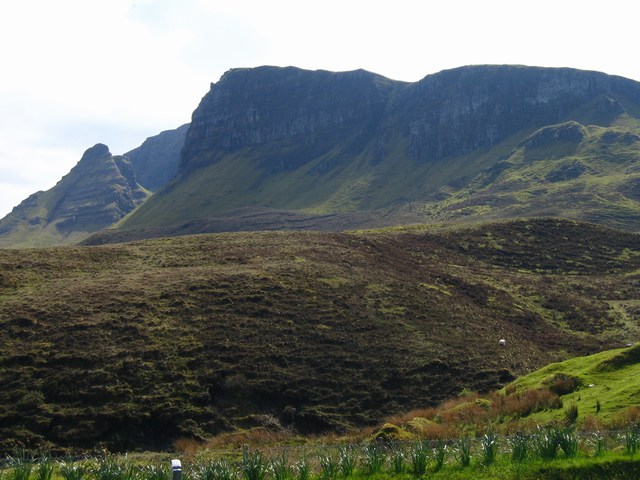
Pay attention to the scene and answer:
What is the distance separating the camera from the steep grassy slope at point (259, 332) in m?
36.4

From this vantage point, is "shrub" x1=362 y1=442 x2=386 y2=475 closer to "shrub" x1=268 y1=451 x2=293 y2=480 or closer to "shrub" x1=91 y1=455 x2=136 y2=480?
"shrub" x1=268 y1=451 x2=293 y2=480

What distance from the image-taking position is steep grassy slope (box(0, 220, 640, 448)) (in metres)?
36.4

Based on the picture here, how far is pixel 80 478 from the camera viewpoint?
51.6 ft

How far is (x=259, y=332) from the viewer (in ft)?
154

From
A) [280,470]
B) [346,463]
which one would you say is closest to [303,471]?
[280,470]

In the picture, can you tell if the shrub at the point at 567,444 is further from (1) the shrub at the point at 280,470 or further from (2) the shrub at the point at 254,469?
(2) the shrub at the point at 254,469

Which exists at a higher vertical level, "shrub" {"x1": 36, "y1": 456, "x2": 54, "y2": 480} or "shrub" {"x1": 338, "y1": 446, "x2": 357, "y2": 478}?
"shrub" {"x1": 36, "y1": 456, "x2": 54, "y2": 480}

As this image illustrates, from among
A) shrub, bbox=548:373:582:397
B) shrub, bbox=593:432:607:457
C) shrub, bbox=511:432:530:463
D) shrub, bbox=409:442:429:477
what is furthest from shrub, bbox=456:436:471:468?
shrub, bbox=548:373:582:397

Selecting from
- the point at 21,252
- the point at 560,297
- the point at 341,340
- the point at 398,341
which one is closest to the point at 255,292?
the point at 341,340

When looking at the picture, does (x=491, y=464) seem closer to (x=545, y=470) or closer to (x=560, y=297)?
(x=545, y=470)

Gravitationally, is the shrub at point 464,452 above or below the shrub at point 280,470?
below

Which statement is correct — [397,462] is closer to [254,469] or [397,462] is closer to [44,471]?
[254,469]

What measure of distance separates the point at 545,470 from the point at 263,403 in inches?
999

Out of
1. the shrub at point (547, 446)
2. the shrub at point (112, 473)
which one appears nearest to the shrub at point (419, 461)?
the shrub at point (547, 446)
